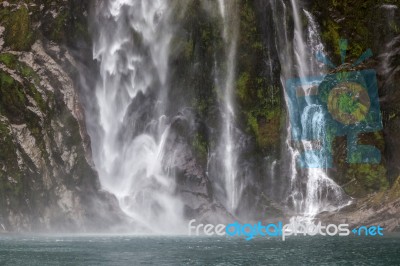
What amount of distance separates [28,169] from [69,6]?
56.2 feet

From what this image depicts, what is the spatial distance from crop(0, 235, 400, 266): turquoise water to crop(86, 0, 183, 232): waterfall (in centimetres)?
982

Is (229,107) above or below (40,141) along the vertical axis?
above

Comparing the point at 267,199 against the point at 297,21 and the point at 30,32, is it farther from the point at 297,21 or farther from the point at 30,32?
the point at 30,32

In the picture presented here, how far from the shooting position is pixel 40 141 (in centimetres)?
5809

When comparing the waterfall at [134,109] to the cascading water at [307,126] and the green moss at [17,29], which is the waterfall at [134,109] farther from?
the cascading water at [307,126]

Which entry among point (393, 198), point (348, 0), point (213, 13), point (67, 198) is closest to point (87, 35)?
point (213, 13)

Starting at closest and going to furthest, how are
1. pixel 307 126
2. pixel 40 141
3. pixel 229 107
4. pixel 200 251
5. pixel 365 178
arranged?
pixel 200 251 → pixel 40 141 → pixel 365 178 → pixel 307 126 → pixel 229 107

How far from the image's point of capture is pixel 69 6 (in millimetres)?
62875

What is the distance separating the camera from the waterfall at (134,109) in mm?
59688

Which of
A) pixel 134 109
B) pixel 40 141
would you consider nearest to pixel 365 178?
pixel 134 109

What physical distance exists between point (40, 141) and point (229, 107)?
1870 cm

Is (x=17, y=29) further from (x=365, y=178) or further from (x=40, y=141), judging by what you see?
(x=365, y=178)

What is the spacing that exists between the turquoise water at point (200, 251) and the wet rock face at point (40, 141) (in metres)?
7.25

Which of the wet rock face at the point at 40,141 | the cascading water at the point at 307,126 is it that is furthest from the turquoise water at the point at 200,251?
the cascading water at the point at 307,126
